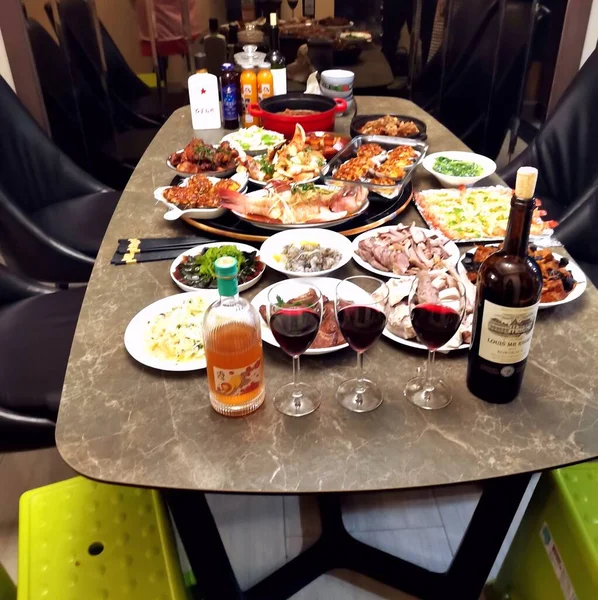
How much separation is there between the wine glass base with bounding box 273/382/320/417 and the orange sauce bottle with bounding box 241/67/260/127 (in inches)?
61.7

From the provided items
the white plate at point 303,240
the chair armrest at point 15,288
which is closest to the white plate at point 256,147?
the white plate at point 303,240

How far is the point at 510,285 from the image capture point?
3.03 ft

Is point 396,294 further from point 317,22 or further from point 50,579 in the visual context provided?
point 317,22

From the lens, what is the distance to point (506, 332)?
922 mm

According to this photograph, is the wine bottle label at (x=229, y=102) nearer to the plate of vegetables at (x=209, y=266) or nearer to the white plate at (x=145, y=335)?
the plate of vegetables at (x=209, y=266)

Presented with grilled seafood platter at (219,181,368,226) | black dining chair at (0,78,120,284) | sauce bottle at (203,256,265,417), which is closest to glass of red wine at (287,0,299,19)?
black dining chair at (0,78,120,284)

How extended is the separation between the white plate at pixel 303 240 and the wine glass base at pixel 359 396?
339mm

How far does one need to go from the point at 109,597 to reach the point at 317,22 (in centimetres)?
323

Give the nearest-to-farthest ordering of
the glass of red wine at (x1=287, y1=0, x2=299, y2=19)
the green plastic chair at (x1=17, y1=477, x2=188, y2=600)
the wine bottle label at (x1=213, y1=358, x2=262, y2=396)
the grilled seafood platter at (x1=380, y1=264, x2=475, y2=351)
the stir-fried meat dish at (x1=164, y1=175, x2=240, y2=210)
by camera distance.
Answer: the wine bottle label at (x1=213, y1=358, x2=262, y2=396) < the grilled seafood platter at (x1=380, y1=264, x2=475, y2=351) < the green plastic chair at (x1=17, y1=477, x2=188, y2=600) < the stir-fried meat dish at (x1=164, y1=175, x2=240, y2=210) < the glass of red wine at (x1=287, y1=0, x2=299, y2=19)

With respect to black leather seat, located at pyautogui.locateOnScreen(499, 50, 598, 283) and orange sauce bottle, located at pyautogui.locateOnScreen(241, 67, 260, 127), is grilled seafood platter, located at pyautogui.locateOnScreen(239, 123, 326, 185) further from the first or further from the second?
black leather seat, located at pyautogui.locateOnScreen(499, 50, 598, 283)

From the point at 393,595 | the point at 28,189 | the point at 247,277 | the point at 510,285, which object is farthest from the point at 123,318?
the point at 28,189

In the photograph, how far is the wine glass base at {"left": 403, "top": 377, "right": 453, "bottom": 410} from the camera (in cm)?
101

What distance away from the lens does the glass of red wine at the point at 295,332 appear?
979 millimetres

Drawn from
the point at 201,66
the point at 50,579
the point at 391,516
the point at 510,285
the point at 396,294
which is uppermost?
the point at 510,285
